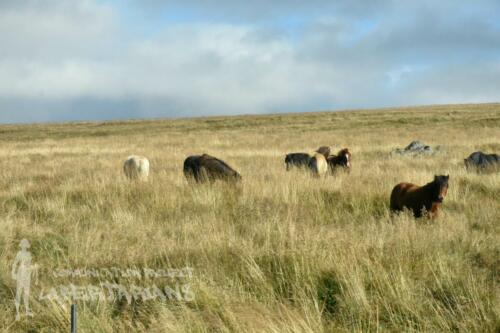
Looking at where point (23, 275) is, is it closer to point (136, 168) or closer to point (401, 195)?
point (401, 195)

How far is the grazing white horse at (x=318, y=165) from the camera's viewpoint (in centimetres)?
1593

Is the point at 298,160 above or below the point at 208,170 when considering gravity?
below

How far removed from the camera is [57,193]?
1084cm

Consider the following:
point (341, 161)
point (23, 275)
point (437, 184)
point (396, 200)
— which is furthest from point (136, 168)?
point (23, 275)

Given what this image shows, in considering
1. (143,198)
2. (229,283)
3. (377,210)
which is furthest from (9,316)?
(377,210)

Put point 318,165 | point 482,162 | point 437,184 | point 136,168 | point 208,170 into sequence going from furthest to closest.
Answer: point 318,165 < point 136,168 < point 482,162 < point 208,170 < point 437,184

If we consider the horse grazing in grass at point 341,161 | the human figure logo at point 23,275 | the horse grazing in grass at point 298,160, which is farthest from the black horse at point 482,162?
the human figure logo at point 23,275

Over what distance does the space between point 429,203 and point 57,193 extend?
7567 mm

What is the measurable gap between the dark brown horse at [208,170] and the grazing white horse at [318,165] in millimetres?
3425

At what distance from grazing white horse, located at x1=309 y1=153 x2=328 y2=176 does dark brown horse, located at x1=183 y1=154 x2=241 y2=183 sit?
11.2 feet

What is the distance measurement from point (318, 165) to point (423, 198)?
7840mm

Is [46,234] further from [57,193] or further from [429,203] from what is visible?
[429,203]

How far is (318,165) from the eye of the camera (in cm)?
1616

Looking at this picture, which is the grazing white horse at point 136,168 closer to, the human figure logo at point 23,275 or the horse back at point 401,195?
the horse back at point 401,195
